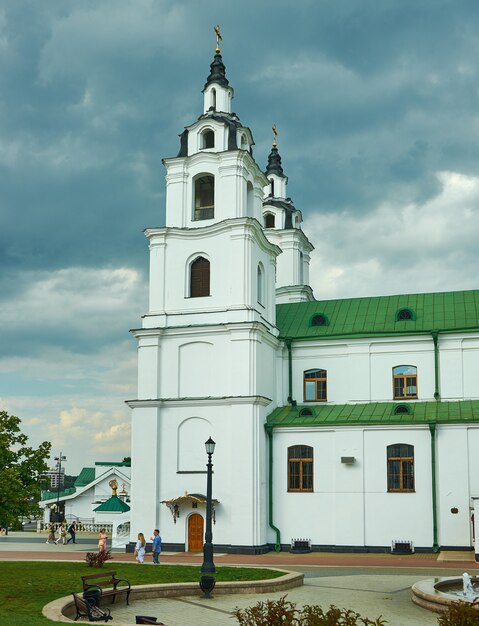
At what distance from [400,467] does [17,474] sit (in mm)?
21591

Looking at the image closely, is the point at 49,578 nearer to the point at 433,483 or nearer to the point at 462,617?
the point at 462,617

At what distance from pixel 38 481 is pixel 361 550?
65.1ft

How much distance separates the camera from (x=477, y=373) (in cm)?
3947

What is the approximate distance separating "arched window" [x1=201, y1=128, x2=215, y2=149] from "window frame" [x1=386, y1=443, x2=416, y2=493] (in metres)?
18.2

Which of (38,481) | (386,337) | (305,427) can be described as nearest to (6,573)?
(38,481)

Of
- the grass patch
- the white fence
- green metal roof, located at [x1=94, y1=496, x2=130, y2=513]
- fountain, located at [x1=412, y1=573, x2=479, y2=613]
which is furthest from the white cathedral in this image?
fountain, located at [x1=412, y1=573, x2=479, y2=613]

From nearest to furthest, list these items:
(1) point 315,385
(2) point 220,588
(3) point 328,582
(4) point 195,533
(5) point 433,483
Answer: (2) point 220,588 → (3) point 328,582 → (5) point 433,483 → (4) point 195,533 → (1) point 315,385

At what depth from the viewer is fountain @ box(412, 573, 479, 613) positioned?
18641 millimetres

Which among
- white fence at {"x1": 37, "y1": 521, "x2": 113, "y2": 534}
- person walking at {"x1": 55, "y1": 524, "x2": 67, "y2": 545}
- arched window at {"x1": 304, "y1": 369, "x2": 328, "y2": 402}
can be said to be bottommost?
white fence at {"x1": 37, "y1": 521, "x2": 113, "y2": 534}

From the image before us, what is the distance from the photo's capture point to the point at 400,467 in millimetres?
36875

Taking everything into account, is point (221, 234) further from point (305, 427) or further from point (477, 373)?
point (477, 373)

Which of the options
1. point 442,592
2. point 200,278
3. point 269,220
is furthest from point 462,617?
point 269,220

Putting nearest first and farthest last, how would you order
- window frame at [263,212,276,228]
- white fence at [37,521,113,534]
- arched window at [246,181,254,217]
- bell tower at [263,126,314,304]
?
arched window at [246,181,254,217], white fence at [37,521,113,534], bell tower at [263,126,314,304], window frame at [263,212,276,228]

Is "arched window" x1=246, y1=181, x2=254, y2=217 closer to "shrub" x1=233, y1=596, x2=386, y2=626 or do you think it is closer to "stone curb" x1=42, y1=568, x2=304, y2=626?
"stone curb" x1=42, y1=568, x2=304, y2=626
